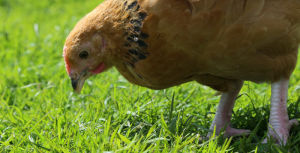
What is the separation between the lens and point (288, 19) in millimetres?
2887

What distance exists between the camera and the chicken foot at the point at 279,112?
10.2ft

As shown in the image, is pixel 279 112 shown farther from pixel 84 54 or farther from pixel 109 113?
pixel 84 54

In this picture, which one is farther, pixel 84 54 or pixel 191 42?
pixel 84 54

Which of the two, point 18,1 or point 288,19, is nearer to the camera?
point 288,19

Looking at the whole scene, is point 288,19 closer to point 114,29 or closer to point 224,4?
point 224,4

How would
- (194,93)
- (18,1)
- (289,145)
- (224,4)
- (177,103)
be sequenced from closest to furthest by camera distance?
(224,4) < (289,145) < (177,103) < (194,93) < (18,1)

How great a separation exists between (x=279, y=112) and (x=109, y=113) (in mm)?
1305

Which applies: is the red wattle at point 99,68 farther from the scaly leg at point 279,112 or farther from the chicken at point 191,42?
the scaly leg at point 279,112

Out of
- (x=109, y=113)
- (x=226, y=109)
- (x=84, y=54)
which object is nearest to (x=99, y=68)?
(x=84, y=54)

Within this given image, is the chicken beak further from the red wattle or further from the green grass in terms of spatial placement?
the green grass

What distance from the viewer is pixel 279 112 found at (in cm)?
312

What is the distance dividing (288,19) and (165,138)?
→ 44.2 inches

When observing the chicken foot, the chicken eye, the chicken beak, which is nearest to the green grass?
the chicken foot

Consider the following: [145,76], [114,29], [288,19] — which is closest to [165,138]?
[145,76]
